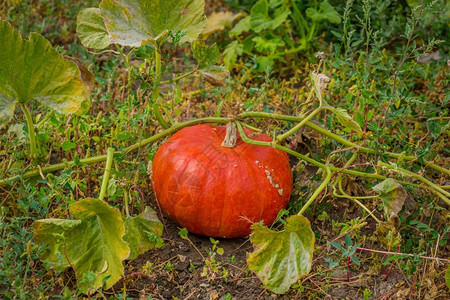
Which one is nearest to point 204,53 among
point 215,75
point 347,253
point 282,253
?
point 215,75

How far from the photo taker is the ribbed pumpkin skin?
2.30 metres

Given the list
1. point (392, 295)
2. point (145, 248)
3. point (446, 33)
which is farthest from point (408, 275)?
point (446, 33)

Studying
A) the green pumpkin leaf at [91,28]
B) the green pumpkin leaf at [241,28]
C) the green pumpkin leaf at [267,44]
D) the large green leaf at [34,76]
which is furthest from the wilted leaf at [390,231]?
the green pumpkin leaf at [241,28]

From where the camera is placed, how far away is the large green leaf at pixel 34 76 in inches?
83.3

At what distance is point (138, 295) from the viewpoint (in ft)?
6.98

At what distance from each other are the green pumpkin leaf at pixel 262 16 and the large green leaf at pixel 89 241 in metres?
1.91

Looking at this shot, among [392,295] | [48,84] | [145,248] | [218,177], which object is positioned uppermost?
[48,84]

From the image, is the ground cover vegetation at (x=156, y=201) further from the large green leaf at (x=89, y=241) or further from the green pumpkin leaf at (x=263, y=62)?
the green pumpkin leaf at (x=263, y=62)

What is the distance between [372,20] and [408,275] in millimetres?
2269

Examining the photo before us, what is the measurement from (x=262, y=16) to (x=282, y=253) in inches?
77.1

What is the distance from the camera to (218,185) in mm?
2289

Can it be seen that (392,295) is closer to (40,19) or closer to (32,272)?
(32,272)

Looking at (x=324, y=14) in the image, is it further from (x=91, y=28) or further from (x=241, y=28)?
(x=91, y=28)

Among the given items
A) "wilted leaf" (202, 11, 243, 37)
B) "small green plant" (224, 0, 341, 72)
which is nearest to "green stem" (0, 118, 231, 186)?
"small green plant" (224, 0, 341, 72)
